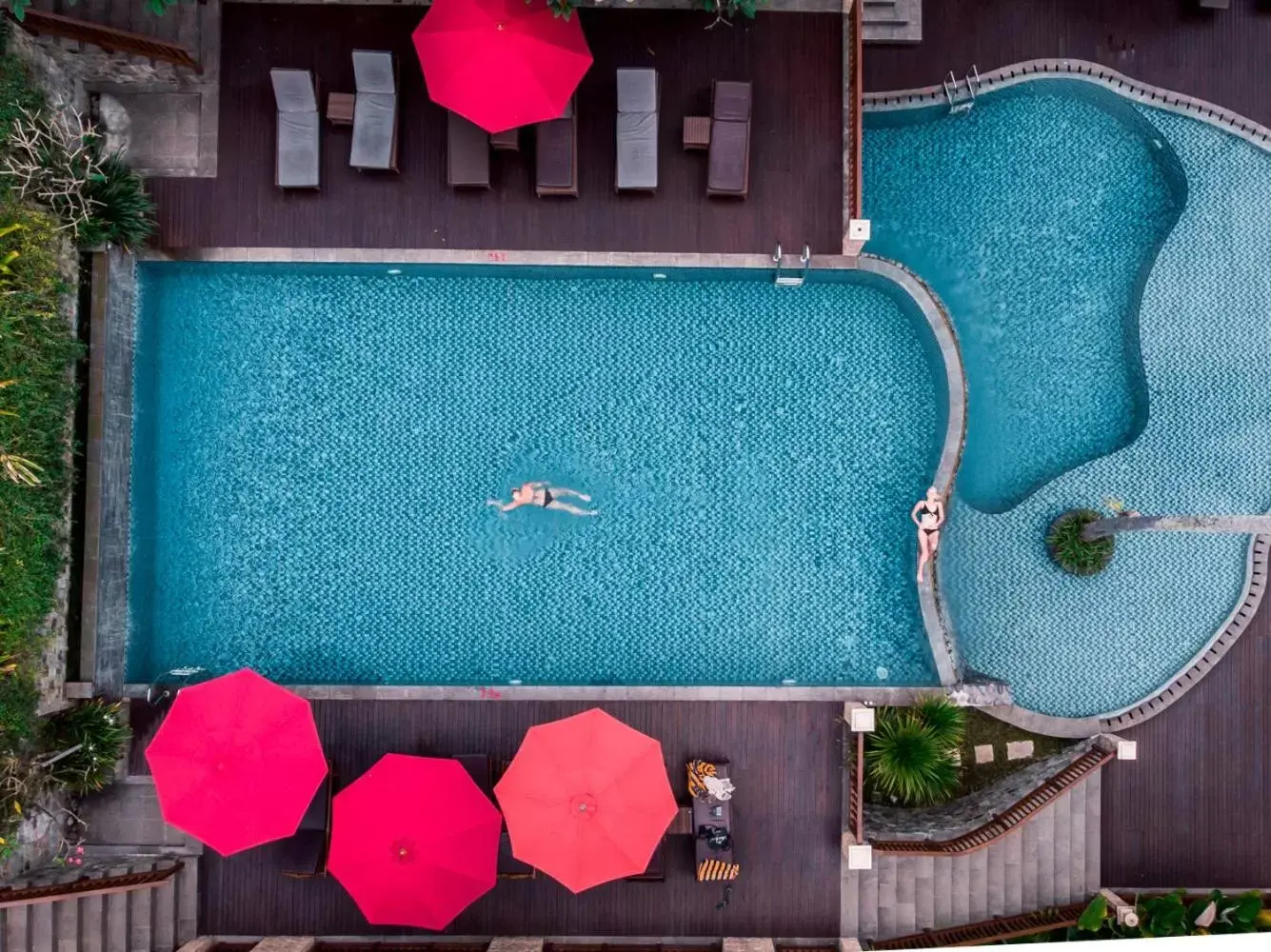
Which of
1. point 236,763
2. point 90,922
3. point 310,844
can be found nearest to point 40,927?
point 90,922

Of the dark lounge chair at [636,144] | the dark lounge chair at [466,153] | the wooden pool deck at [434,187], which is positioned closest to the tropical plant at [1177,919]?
the wooden pool deck at [434,187]

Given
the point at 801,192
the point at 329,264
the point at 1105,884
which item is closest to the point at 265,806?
the point at 329,264

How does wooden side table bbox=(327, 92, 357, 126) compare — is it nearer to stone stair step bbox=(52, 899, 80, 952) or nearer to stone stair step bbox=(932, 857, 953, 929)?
stone stair step bbox=(52, 899, 80, 952)

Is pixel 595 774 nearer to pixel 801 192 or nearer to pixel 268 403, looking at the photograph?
pixel 268 403

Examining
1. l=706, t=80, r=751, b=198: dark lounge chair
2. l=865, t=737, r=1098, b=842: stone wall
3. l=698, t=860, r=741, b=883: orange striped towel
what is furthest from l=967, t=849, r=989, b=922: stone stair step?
l=706, t=80, r=751, b=198: dark lounge chair

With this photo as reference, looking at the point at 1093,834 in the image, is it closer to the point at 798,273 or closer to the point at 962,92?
the point at 798,273

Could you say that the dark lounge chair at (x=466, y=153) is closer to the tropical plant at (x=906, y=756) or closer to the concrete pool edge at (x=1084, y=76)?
the concrete pool edge at (x=1084, y=76)
